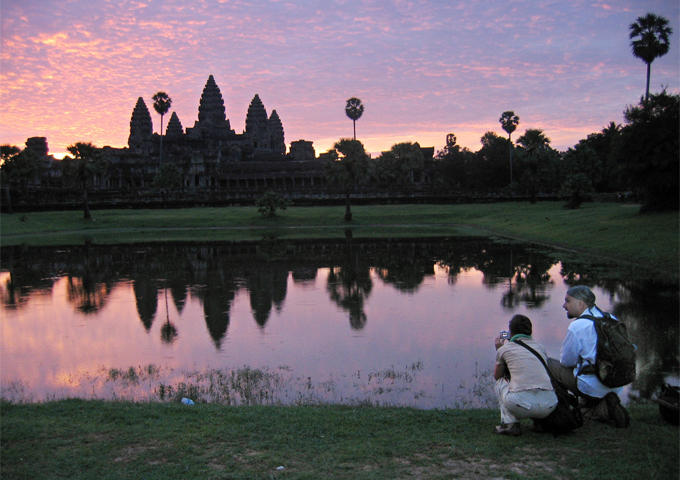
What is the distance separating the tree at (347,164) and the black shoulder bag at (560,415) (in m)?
46.4

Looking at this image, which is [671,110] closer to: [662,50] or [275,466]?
[662,50]

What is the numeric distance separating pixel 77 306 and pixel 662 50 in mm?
47620

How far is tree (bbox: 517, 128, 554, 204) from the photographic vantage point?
5922cm

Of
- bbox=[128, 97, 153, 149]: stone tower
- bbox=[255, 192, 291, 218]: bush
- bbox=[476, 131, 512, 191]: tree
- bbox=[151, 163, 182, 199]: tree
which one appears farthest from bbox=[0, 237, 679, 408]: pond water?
bbox=[128, 97, 153, 149]: stone tower

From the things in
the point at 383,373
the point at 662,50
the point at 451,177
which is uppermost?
the point at 662,50

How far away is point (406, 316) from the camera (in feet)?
48.1

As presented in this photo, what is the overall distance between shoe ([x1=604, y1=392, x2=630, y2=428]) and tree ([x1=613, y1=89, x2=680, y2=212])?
27.4 metres

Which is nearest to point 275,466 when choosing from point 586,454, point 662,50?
point 586,454

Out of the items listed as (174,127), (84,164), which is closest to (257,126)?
(174,127)

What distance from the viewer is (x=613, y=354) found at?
613 centimetres

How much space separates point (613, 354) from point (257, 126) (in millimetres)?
114388

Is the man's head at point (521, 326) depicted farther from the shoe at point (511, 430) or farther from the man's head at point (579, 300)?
the shoe at point (511, 430)

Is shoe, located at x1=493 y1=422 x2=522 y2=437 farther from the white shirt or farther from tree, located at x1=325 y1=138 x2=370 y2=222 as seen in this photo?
tree, located at x1=325 y1=138 x2=370 y2=222

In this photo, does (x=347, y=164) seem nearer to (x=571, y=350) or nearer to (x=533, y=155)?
(x=533, y=155)
